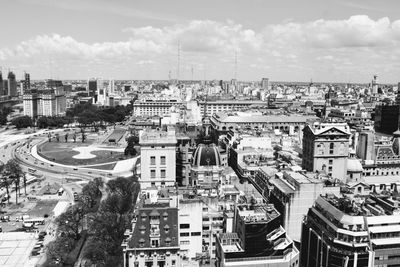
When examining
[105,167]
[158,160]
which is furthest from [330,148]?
[105,167]

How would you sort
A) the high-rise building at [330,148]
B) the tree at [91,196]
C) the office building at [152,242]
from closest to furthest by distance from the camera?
the office building at [152,242]
the tree at [91,196]
the high-rise building at [330,148]

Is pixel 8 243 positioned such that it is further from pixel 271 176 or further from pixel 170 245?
pixel 271 176

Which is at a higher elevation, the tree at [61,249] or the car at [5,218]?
the tree at [61,249]

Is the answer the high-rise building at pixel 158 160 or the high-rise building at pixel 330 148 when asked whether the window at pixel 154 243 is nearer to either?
the high-rise building at pixel 158 160

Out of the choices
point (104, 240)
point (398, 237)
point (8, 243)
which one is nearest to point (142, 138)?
point (104, 240)

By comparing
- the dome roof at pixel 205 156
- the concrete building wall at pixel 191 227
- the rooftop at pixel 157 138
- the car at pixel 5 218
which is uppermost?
the rooftop at pixel 157 138

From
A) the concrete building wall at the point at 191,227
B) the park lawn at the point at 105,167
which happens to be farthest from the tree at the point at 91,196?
the park lawn at the point at 105,167

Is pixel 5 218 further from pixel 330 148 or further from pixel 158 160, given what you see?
pixel 330 148

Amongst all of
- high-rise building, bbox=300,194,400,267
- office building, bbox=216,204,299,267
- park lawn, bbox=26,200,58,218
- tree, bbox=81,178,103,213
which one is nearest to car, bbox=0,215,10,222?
park lawn, bbox=26,200,58,218
